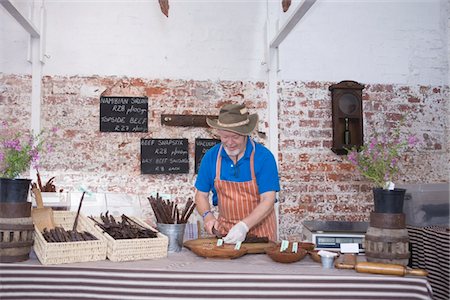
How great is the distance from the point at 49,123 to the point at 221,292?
10.5ft

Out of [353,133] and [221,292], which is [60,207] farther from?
[353,133]

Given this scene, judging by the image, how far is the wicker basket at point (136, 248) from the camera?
2.04 metres

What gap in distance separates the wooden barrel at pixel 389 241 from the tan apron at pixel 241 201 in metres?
1.18

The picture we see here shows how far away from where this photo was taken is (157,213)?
2.40 metres

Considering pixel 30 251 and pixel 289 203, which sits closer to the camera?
pixel 30 251

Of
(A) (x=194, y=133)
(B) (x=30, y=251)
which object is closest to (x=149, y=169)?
(A) (x=194, y=133)

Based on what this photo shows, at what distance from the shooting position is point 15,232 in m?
2.03

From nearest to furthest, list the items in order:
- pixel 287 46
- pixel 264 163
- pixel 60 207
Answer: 1. pixel 264 163
2. pixel 60 207
3. pixel 287 46

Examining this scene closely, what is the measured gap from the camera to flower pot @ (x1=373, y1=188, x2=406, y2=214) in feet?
6.72

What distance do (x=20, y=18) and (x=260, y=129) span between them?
2465 millimetres

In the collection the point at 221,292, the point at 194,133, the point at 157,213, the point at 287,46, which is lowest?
the point at 221,292

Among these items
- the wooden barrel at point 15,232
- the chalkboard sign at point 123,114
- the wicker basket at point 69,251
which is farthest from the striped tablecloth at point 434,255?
the chalkboard sign at point 123,114

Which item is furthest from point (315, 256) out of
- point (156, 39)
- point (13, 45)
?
point (13, 45)

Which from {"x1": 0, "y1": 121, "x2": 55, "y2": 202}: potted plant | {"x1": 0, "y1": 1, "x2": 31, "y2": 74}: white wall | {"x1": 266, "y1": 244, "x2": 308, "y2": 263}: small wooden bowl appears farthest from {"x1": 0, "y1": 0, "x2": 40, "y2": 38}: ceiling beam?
{"x1": 266, "y1": 244, "x2": 308, "y2": 263}: small wooden bowl
